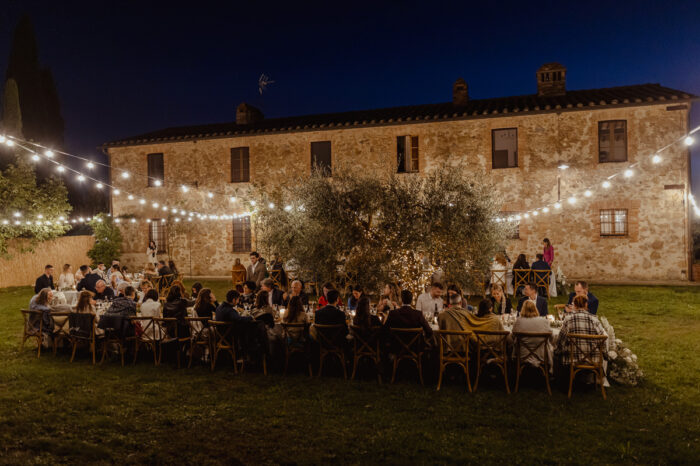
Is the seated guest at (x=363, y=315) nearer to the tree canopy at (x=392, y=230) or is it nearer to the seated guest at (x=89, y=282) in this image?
the tree canopy at (x=392, y=230)

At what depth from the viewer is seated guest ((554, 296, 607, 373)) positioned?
487 cm

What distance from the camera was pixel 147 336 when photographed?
20.5ft

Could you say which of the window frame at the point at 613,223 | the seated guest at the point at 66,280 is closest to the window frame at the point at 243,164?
the seated guest at the point at 66,280

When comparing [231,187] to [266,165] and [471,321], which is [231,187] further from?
[471,321]

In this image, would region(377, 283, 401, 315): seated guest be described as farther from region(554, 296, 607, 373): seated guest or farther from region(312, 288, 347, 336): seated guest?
region(554, 296, 607, 373): seated guest

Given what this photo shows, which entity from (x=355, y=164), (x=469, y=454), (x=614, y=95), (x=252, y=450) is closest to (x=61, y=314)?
(x=252, y=450)

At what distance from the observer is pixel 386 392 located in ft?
16.6

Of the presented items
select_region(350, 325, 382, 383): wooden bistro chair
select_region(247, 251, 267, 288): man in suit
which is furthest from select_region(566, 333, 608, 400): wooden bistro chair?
select_region(247, 251, 267, 288): man in suit

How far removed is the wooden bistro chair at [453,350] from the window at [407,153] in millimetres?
10610

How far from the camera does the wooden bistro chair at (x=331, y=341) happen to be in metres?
5.50

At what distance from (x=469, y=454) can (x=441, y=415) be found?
0.74 m

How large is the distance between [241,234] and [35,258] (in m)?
6.88

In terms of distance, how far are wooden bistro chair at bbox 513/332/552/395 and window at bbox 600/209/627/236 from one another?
1051 cm

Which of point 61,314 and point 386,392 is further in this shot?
point 61,314
